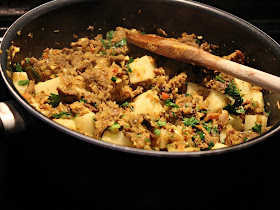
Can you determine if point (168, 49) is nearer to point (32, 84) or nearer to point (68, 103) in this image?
point (68, 103)

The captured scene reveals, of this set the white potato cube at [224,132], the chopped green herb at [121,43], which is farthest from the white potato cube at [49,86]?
the white potato cube at [224,132]

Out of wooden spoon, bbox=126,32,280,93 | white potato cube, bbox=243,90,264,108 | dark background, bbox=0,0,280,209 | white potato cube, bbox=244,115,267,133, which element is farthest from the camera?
white potato cube, bbox=243,90,264,108

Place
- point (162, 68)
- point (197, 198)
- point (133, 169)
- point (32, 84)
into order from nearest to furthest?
point (133, 169), point (197, 198), point (32, 84), point (162, 68)

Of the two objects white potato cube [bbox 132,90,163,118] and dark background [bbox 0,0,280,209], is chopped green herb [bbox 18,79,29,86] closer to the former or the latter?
dark background [bbox 0,0,280,209]

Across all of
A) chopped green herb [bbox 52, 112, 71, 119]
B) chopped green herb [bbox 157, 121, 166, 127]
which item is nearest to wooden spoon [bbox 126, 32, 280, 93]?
chopped green herb [bbox 157, 121, 166, 127]

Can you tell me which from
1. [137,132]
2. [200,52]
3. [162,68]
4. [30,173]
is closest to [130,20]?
[162,68]

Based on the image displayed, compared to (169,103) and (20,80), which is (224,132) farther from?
(20,80)

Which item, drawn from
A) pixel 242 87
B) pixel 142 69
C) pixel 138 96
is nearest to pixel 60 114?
pixel 138 96
